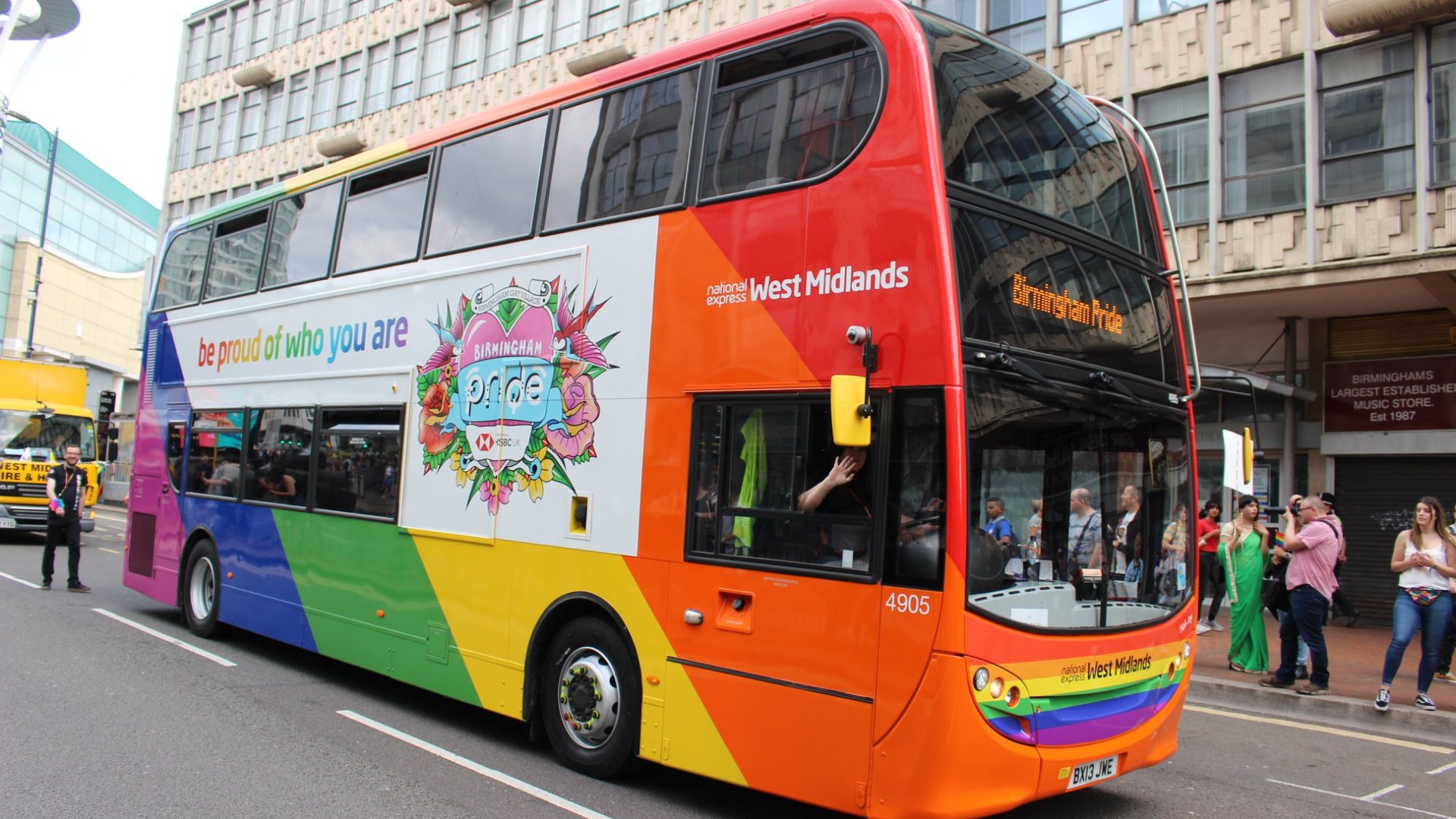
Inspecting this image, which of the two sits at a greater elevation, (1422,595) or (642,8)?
(642,8)

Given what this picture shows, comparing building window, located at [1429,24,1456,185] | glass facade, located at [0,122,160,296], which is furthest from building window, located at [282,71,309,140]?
building window, located at [1429,24,1456,185]

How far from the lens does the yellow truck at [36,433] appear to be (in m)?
19.9

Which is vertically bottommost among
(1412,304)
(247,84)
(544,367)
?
(544,367)

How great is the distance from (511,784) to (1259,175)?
14.3 m

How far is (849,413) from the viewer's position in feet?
14.8

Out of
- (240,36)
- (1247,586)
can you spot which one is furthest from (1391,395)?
(240,36)

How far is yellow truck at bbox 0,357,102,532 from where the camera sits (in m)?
19.9

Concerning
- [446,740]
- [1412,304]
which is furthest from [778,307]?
[1412,304]

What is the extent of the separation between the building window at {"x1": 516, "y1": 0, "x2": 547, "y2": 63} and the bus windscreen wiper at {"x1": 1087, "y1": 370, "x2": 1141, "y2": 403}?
24.0 m

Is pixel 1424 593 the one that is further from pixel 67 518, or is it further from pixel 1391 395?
pixel 67 518

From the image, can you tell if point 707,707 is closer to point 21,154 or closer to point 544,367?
point 544,367

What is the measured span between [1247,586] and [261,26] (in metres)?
38.1

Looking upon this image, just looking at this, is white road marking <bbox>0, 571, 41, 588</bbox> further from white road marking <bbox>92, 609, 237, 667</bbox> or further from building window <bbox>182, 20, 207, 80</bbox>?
building window <bbox>182, 20, 207, 80</bbox>

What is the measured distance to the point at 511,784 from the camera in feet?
19.2
